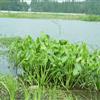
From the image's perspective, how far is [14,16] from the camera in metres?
22.7

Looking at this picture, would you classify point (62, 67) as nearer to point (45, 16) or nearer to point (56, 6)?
point (56, 6)

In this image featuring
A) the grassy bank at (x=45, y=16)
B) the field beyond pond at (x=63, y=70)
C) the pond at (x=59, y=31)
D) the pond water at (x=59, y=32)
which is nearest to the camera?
the field beyond pond at (x=63, y=70)

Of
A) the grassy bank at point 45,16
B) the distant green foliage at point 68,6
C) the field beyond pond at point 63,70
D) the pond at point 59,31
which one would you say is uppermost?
the field beyond pond at point 63,70

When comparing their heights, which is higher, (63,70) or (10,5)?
(63,70)

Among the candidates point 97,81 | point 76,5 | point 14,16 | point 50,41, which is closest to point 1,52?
point 50,41

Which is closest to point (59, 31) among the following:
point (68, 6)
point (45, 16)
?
point (68, 6)

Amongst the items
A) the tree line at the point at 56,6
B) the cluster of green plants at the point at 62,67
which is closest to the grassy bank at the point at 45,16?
the tree line at the point at 56,6

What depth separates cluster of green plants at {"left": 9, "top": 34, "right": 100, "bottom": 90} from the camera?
5230 millimetres

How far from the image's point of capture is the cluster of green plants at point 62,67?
17.2 ft

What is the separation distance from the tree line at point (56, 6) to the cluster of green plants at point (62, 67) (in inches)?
599

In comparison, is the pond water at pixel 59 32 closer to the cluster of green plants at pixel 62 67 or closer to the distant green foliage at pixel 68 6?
the cluster of green plants at pixel 62 67

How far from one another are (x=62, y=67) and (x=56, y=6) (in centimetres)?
1699

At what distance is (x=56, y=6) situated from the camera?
2208 centimetres

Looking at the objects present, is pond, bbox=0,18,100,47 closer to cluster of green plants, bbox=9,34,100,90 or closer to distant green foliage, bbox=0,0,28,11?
cluster of green plants, bbox=9,34,100,90
